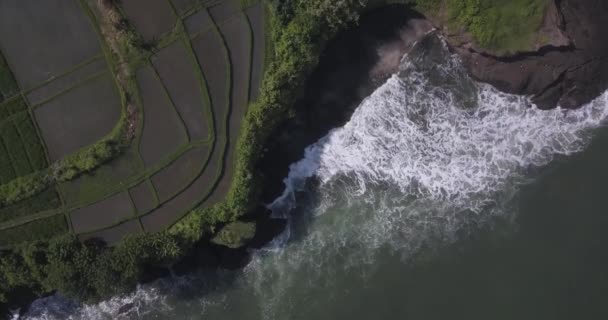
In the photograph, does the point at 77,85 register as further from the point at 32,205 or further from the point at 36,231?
the point at 36,231

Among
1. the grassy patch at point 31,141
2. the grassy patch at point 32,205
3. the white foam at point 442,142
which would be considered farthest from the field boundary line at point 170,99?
the grassy patch at point 32,205

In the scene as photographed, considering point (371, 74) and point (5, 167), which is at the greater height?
point (5, 167)

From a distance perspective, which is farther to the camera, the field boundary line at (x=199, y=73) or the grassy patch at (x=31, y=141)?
the field boundary line at (x=199, y=73)

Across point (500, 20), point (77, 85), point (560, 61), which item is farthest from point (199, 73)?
point (560, 61)

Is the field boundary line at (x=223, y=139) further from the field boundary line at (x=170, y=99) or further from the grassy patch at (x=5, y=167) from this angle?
the grassy patch at (x=5, y=167)

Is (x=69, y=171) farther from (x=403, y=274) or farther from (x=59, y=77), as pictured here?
(x=403, y=274)

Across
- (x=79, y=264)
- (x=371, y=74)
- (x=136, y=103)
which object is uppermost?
(x=136, y=103)
